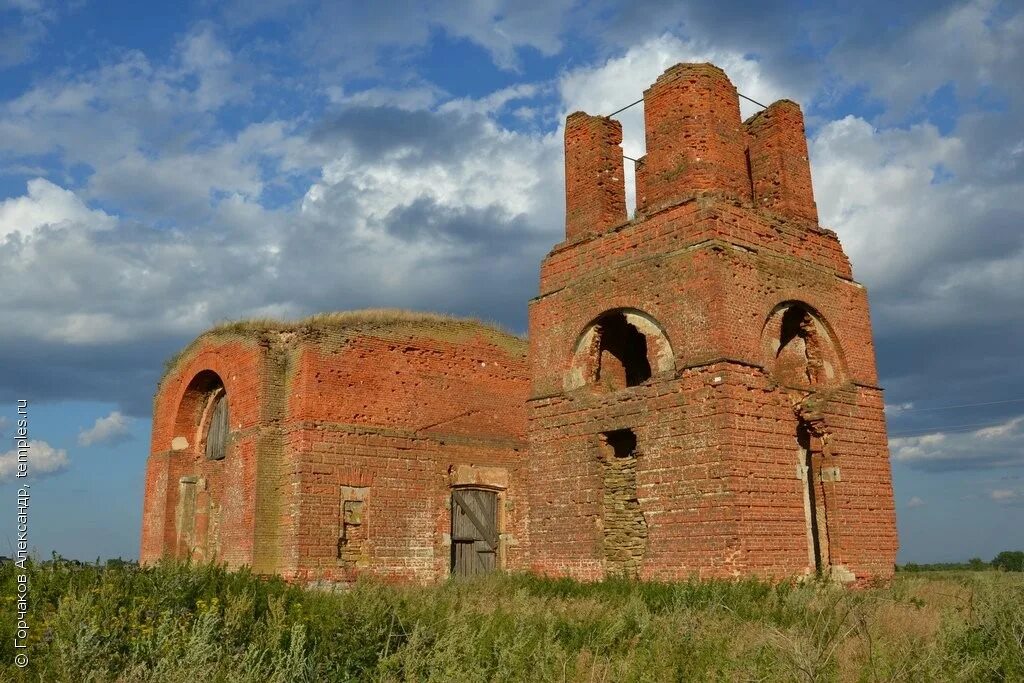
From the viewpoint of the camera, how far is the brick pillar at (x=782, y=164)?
45.1ft

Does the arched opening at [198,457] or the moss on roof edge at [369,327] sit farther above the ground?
the moss on roof edge at [369,327]

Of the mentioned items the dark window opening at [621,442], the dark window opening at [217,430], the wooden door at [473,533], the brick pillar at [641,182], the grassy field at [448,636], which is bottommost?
the grassy field at [448,636]

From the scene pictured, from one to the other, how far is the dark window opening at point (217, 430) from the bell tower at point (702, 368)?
23.6 feet

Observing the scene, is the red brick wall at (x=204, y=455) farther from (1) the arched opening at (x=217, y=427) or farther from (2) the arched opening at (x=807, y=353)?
(2) the arched opening at (x=807, y=353)

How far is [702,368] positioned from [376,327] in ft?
22.6

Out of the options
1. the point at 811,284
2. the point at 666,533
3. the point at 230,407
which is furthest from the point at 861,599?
the point at 230,407

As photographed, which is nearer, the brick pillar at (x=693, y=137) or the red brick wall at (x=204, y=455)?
the brick pillar at (x=693, y=137)

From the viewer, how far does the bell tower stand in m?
11.3

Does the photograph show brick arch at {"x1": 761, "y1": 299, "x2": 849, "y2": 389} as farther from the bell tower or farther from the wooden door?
the wooden door

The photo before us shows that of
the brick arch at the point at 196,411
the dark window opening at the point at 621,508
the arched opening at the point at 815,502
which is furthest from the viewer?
the brick arch at the point at 196,411

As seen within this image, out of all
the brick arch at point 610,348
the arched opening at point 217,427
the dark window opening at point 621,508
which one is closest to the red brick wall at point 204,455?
the arched opening at point 217,427

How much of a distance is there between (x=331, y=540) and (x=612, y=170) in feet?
25.8

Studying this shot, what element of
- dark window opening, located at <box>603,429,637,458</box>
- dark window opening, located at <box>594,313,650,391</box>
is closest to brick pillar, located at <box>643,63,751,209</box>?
dark window opening, located at <box>594,313,650,391</box>

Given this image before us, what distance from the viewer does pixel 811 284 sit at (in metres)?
13.2
